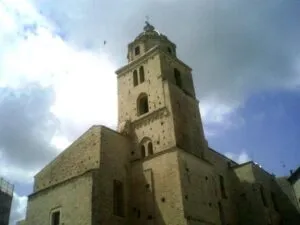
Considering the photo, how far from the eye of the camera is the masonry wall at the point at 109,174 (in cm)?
1921

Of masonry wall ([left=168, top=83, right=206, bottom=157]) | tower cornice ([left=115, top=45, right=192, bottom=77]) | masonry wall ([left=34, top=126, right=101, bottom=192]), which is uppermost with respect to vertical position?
tower cornice ([left=115, top=45, right=192, bottom=77])

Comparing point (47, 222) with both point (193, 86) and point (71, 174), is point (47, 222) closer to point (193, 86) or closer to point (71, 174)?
point (71, 174)

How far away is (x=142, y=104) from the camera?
87.5ft

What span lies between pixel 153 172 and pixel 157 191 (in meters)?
1.38

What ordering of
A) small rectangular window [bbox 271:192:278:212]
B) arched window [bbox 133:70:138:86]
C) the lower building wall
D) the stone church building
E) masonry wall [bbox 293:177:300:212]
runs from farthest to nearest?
masonry wall [bbox 293:177:300:212] < small rectangular window [bbox 271:192:278:212] < arched window [bbox 133:70:138:86] < the stone church building < the lower building wall

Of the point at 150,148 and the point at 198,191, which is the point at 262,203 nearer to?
the point at 198,191

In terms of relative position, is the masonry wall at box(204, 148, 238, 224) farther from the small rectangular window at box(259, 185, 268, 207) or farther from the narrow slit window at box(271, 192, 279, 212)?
the narrow slit window at box(271, 192, 279, 212)

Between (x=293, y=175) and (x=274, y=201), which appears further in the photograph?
(x=293, y=175)

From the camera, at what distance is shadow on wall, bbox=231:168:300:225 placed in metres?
25.8

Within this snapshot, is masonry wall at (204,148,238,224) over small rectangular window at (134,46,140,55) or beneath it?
beneath

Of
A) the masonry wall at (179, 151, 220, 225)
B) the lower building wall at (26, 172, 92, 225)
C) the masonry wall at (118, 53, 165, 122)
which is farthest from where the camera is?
the masonry wall at (118, 53, 165, 122)

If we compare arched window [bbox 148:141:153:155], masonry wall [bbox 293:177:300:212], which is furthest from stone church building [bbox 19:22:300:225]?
Result: masonry wall [bbox 293:177:300:212]

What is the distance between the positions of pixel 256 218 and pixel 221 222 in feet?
14.5

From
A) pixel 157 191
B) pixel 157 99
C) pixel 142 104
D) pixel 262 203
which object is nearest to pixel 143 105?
pixel 142 104
